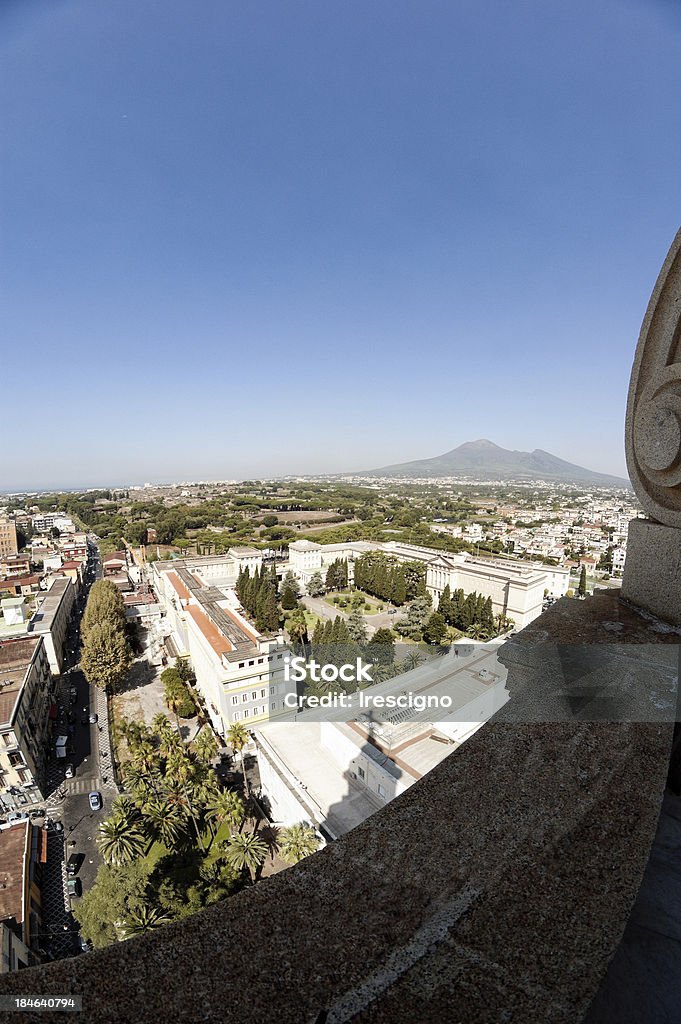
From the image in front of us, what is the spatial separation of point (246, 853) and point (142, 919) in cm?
213

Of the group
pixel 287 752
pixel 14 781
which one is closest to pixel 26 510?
pixel 14 781

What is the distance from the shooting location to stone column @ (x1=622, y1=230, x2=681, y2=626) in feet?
8.18

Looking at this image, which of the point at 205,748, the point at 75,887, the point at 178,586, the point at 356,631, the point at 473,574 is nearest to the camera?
the point at 75,887

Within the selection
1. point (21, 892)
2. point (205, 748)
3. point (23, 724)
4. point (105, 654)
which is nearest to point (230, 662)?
Result: point (205, 748)

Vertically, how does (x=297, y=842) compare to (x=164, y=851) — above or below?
above

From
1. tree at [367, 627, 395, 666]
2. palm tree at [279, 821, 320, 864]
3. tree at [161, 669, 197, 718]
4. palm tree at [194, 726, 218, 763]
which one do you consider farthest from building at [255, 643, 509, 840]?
tree at [161, 669, 197, 718]

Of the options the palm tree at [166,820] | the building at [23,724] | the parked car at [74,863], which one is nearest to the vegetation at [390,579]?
the building at [23,724]

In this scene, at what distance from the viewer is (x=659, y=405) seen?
8.54 ft

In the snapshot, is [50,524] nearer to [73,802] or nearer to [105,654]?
[105,654]

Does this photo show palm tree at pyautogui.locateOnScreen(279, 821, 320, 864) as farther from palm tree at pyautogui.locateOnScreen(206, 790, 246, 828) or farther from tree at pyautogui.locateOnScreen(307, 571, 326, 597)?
tree at pyautogui.locateOnScreen(307, 571, 326, 597)

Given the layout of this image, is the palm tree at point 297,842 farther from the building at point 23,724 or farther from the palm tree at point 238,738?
the building at point 23,724

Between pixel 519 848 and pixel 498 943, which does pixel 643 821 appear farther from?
pixel 498 943

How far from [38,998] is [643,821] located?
190 centimetres

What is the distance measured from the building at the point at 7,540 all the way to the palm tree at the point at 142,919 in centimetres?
4329
